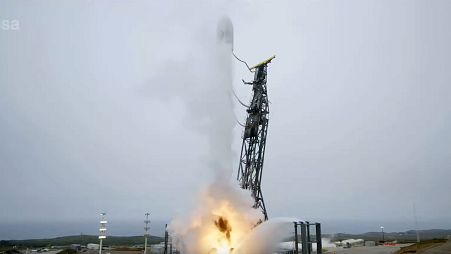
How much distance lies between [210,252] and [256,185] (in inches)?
551

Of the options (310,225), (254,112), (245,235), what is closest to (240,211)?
Answer: (245,235)

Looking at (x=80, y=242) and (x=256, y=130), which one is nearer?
(x=256, y=130)

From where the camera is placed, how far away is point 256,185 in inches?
1775

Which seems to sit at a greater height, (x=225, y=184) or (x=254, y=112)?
(x=254, y=112)

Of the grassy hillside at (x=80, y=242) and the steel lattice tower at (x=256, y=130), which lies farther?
the grassy hillside at (x=80, y=242)

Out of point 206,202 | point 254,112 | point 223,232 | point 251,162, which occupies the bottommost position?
point 223,232

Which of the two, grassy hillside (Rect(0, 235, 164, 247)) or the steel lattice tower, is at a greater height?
the steel lattice tower

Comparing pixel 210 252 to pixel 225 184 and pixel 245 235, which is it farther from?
pixel 225 184

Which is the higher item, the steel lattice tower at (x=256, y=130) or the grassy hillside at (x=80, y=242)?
the steel lattice tower at (x=256, y=130)

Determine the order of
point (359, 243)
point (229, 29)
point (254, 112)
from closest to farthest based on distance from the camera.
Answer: point (229, 29), point (254, 112), point (359, 243)

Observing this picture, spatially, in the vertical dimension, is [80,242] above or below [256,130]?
below

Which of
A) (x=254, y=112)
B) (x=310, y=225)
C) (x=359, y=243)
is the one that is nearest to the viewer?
(x=310, y=225)

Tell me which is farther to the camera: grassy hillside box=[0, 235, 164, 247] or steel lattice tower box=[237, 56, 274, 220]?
grassy hillside box=[0, 235, 164, 247]

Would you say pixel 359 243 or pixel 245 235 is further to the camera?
pixel 359 243
